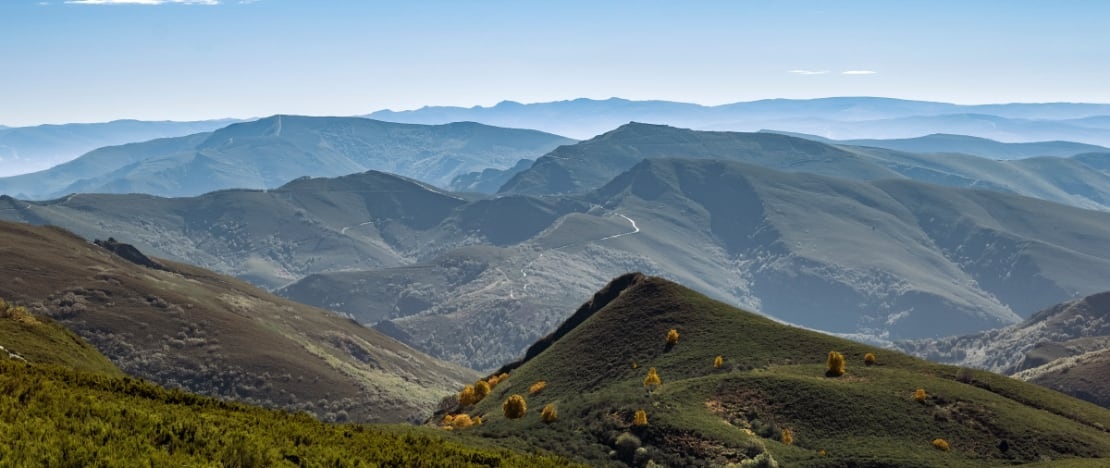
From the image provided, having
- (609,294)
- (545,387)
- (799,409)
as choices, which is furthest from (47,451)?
(609,294)

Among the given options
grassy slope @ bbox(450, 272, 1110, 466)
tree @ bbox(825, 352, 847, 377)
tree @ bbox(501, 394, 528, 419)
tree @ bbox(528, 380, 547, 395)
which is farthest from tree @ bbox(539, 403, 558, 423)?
tree @ bbox(825, 352, 847, 377)

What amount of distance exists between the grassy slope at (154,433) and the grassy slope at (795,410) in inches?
1578

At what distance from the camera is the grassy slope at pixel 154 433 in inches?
1350

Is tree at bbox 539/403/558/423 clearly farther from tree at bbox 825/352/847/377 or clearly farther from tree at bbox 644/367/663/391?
tree at bbox 825/352/847/377

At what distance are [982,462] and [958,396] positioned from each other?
13.8 metres

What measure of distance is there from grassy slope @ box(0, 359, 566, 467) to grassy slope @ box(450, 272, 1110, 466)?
131ft

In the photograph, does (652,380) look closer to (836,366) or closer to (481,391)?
(836,366)

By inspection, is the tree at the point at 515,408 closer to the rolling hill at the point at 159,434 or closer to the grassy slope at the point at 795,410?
the grassy slope at the point at 795,410

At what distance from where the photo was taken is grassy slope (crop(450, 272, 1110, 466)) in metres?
85.6

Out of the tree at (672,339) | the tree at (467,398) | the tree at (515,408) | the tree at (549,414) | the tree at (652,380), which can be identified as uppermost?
the tree at (672,339)

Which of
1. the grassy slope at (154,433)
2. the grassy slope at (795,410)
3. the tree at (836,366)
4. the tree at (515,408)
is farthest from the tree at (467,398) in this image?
the grassy slope at (154,433)

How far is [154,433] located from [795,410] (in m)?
72.6

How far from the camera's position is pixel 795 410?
94.3 m

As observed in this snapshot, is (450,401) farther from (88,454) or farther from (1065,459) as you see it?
(88,454)
